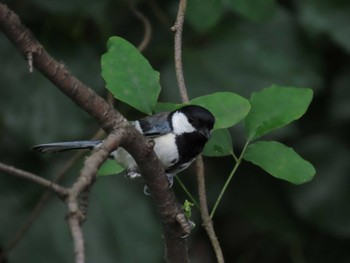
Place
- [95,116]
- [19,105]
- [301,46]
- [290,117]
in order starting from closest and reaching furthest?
1. [95,116]
2. [290,117]
3. [19,105]
4. [301,46]

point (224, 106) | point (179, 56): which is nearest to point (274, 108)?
point (224, 106)

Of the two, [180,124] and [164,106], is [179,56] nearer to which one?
[164,106]

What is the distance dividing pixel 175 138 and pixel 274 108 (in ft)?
1.25

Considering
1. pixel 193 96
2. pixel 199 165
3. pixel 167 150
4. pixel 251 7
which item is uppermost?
pixel 251 7

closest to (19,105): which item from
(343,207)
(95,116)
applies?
(343,207)

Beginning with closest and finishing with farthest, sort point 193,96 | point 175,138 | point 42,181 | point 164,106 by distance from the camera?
point 42,181 → point 164,106 → point 175,138 → point 193,96

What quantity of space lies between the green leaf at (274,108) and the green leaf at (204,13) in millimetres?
676

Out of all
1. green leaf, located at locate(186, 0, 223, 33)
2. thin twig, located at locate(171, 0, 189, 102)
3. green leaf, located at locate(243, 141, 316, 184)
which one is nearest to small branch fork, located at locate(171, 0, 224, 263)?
thin twig, located at locate(171, 0, 189, 102)

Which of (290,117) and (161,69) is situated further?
(161,69)

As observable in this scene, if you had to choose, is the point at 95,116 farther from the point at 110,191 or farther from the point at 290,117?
the point at 110,191

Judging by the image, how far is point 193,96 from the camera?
2332 mm

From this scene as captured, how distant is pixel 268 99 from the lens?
1.46 meters

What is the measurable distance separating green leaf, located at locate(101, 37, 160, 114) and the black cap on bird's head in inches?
8.9

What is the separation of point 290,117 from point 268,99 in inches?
2.5
